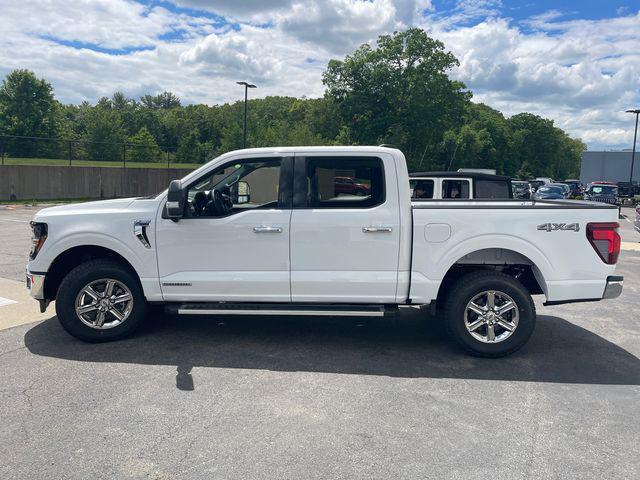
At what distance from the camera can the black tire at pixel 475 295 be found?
5152 millimetres

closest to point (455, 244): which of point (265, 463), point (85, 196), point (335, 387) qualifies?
point (335, 387)

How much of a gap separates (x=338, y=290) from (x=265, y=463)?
2154 millimetres

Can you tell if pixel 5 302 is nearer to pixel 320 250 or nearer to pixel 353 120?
pixel 320 250

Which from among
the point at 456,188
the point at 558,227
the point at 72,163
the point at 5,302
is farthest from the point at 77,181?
the point at 558,227

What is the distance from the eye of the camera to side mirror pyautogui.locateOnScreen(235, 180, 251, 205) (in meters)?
5.48

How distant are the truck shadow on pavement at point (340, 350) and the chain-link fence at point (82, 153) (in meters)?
23.7

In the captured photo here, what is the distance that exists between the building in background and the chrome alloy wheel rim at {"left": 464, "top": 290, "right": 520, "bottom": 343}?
53435 millimetres

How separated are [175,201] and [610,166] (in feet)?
183

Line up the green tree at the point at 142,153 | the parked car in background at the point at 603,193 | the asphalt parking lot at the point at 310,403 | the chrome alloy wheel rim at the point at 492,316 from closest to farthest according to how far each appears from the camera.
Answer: the asphalt parking lot at the point at 310,403, the chrome alloy wheel rim at the point at 492,316, the parked car in background at the point at 603,193, the green tree at the point at 142,153

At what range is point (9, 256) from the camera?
10.5 metres

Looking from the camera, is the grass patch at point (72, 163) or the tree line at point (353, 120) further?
the tree line at point (353, 120)

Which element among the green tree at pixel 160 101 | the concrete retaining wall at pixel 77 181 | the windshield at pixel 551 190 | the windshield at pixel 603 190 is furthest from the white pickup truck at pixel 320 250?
the green tree at pixel 160 101

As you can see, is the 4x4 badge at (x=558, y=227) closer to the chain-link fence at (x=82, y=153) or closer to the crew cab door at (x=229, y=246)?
the crew cab door at (x=229, y=246)

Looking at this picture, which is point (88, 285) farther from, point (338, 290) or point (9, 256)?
point (9, 256)
